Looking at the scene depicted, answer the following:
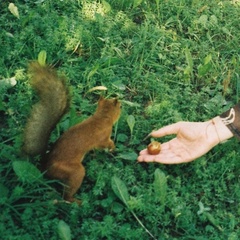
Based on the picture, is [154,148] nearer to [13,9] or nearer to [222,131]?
[222,131]

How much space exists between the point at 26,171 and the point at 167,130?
0.83 m

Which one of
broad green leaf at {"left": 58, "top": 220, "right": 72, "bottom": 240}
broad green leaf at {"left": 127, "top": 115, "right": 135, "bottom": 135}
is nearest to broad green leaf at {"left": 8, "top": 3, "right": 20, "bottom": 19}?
broad green leaf at {"left": 127, "top": 115, "right": 135, "bottom": 135}

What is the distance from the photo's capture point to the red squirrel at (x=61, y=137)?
2.30 m

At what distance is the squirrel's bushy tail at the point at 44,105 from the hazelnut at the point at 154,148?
575 mm

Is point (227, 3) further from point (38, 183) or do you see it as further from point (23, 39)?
point (38, 183)

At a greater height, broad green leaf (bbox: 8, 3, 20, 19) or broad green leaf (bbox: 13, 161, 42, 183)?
broad green leaf (bbox: 8, 3, 20, 19)

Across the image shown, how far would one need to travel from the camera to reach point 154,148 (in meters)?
2.72

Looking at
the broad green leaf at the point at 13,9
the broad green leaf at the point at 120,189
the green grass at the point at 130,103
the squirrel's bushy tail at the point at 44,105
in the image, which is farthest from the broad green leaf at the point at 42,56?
the broad green leaf at the point at 120,189

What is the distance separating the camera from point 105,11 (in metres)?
3.64

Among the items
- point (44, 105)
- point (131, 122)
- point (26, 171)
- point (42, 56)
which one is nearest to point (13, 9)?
point (42, 56)

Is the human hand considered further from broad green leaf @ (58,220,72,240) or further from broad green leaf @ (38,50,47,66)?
broad green leaf @ (38,50,47,66)

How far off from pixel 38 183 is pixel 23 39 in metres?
1.23

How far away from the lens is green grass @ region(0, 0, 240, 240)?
2439 millimetres

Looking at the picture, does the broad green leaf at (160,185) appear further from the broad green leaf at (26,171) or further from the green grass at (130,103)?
the broad green leaf at (26,171)
